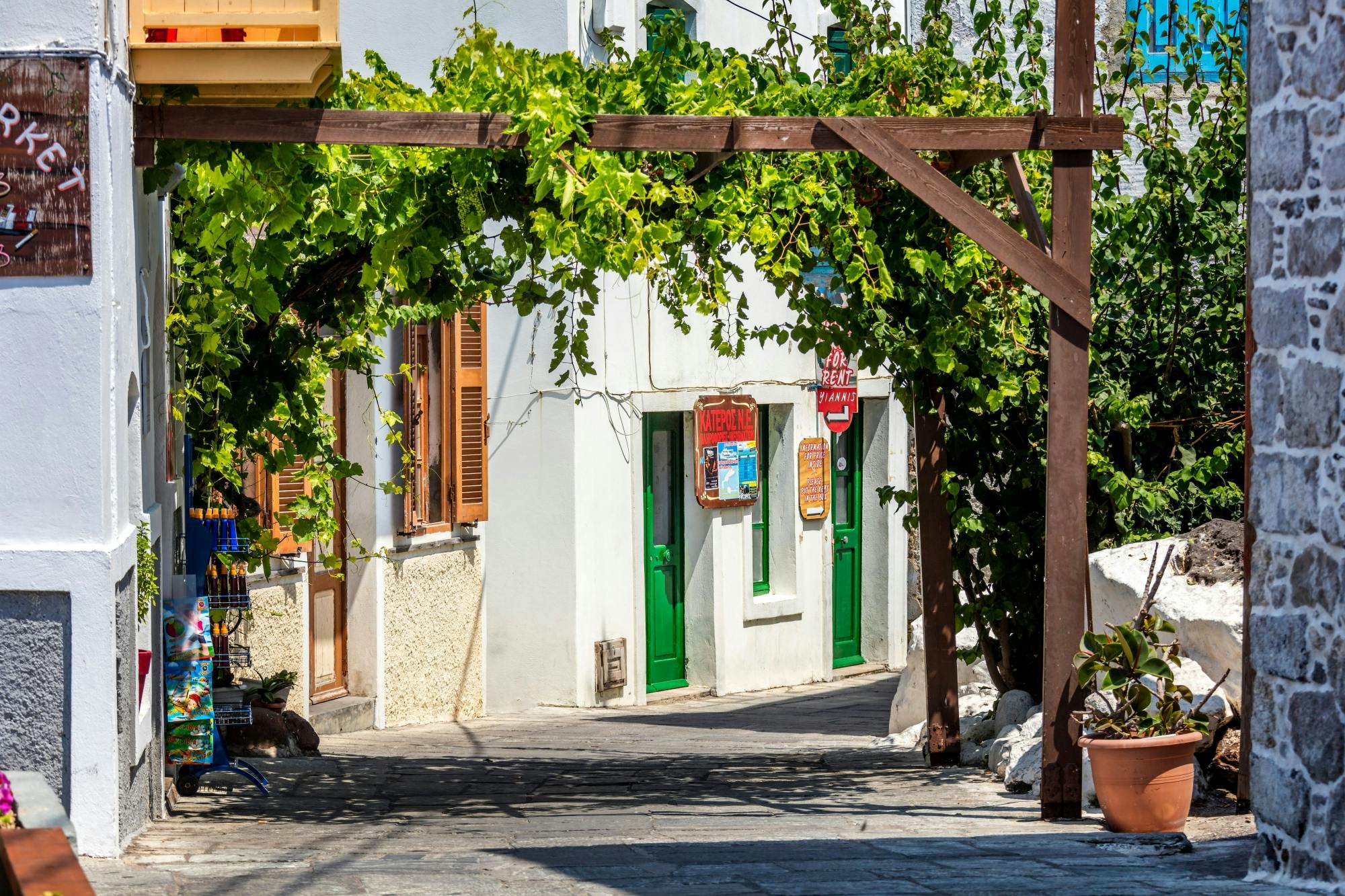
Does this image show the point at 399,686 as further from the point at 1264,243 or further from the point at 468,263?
the point at 1264,243

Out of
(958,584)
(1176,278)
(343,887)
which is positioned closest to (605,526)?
(958,584)

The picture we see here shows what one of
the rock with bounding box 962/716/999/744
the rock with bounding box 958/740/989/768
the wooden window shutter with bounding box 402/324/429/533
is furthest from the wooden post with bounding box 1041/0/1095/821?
the wooden window shutter with bounding box 402/324/429/533

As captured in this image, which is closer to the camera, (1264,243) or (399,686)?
(1264,243)

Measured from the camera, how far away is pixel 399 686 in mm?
13094

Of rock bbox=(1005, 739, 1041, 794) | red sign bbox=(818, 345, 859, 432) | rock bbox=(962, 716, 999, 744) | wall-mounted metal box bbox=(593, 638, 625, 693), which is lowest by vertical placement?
wall-mounted metal box bbox=(593, 638, 625, 693)

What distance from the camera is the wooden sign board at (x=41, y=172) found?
5.66 meters

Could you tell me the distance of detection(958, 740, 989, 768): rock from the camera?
10.1 m

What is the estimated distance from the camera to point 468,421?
44.3ft

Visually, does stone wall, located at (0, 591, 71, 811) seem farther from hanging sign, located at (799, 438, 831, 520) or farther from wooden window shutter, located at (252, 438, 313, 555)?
hanging sign, located at (799, 438, 831, 520)

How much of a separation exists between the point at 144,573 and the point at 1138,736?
4088mm

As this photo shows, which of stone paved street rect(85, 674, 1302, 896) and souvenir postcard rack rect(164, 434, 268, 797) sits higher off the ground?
souvenir postcard rack rect(164, 434, 268, 797)

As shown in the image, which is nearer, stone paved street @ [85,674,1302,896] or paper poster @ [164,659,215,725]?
stone paved street @ [85,674,1302,896]

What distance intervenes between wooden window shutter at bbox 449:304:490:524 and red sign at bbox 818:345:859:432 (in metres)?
4.58

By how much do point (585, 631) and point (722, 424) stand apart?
2.59 m
